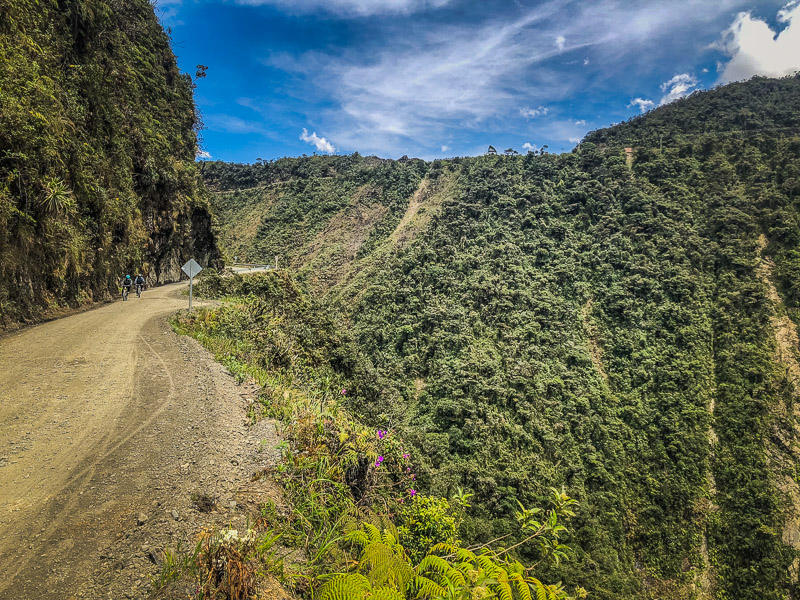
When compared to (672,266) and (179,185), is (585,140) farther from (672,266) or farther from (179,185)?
(179,185)

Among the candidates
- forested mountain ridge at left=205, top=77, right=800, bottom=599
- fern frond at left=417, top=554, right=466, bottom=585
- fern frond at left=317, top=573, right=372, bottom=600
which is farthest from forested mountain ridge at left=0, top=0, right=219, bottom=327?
fern frond at left=417, top=554, right=466, bottom=585

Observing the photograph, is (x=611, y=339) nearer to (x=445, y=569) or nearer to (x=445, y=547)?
(x=445, y=547)

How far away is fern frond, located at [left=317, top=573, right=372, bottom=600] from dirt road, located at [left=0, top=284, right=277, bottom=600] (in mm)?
1491

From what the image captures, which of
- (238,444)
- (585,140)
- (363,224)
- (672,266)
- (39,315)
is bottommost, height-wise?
(238,444)

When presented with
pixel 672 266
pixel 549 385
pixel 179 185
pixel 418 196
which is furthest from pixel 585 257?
pixel 179 185

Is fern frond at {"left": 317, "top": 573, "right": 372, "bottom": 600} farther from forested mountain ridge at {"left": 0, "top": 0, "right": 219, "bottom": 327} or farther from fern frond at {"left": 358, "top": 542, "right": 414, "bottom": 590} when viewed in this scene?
forested mountain ridge at {"left": 0, "top": 0, "right": 219, "bottom": 327}

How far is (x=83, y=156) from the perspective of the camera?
40.2ft

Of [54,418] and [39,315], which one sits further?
[39,315]

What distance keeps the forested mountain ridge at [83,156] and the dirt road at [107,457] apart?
311 centimetres

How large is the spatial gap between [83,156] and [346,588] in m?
16.4

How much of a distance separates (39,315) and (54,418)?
7.02 meters

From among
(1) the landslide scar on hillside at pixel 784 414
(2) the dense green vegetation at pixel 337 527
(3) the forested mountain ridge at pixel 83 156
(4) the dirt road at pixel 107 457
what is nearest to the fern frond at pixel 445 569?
(2) the dense green vegetation at pixel 337 527

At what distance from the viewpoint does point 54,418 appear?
5.03m

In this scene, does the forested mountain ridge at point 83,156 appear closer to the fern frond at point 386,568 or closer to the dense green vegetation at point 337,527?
the dense green vegetation at point 337,527
